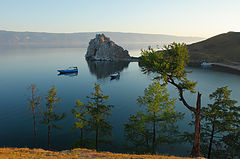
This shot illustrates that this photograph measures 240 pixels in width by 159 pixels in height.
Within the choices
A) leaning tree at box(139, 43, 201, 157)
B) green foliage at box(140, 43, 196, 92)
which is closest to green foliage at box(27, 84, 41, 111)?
leaning tree at box(139, 43, 201, 157)

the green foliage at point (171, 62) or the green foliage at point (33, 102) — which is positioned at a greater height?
the green foliage at point (171, 62)

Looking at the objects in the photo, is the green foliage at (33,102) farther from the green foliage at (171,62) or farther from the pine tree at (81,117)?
the green foliage at (171,62)

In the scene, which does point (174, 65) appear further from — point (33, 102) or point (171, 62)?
point (33, 102)

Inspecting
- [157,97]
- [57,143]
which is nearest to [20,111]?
[57,143]

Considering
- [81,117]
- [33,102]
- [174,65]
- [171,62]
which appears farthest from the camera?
[33,102]

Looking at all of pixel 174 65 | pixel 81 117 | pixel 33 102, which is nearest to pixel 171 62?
pixel 174 65

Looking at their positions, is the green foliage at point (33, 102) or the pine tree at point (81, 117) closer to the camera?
the pine tree at point (81, 117)

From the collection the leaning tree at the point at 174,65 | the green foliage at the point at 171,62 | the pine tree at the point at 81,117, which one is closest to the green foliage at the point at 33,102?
the pine tree at the point at 81,117

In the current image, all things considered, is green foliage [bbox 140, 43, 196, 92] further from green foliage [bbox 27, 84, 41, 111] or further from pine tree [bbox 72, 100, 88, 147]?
green foliage [bbox 27, 84, 41, 111]

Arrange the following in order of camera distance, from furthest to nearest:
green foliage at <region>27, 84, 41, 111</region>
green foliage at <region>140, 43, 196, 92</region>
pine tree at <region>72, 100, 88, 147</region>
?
green foliage at <region>27, 84, 41, 111</region> → pine tree at <region>72, 100, 88, 147</region> → green foliage at <region>140, 43, 196, 92</region>

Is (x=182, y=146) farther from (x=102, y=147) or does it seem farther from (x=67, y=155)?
(x=67, y=155)

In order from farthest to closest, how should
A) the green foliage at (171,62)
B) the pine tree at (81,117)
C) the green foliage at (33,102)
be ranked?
the green foliage at (33,102) < the pine tree at (81,117) < the green foliage at (171,62)

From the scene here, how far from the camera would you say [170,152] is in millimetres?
38062

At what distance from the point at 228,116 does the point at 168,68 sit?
1353 centimetres
